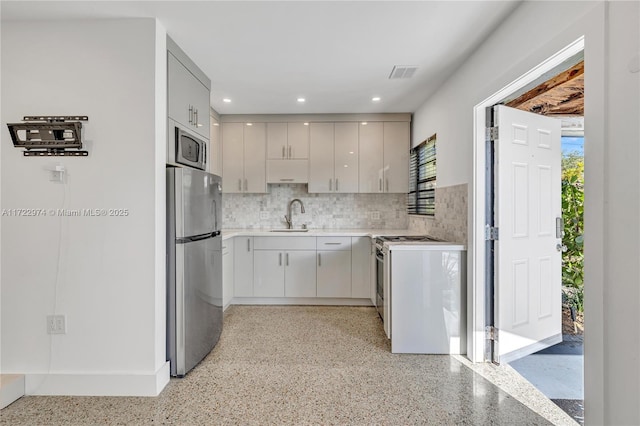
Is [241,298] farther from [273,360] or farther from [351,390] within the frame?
[351,390]

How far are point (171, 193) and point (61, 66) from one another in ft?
3.47

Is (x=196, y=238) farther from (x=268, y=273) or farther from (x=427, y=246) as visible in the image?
(x=427, y=246)

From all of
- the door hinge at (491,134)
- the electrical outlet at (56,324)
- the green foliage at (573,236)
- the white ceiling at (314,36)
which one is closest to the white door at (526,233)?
the door hinge at (491,134)

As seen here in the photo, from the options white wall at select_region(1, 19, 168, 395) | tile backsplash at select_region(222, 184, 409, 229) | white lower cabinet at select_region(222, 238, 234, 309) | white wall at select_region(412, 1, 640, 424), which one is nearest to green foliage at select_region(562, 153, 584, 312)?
tile backsplash at select_region(222, 184, 409, 229)

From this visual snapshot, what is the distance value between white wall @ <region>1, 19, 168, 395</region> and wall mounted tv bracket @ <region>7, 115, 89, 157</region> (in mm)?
45

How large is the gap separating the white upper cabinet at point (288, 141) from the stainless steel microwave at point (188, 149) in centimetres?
136

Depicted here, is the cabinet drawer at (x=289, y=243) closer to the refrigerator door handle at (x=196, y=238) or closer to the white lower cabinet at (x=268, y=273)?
the white lower cabinet at (x=268, y=273)

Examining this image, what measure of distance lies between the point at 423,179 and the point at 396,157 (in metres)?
0.55

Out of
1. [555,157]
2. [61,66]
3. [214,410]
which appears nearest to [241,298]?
[214,410]

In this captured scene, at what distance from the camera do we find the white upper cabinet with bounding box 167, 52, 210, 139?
221 cm

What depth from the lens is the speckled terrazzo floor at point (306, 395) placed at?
5.80 feet

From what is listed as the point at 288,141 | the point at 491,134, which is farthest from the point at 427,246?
the point at 288,141

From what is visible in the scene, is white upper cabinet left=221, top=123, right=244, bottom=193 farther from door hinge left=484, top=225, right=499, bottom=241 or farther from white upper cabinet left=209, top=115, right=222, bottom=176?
door hinge left=484, top=225, right=499, bottom=241

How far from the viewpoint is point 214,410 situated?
6.04 feet
